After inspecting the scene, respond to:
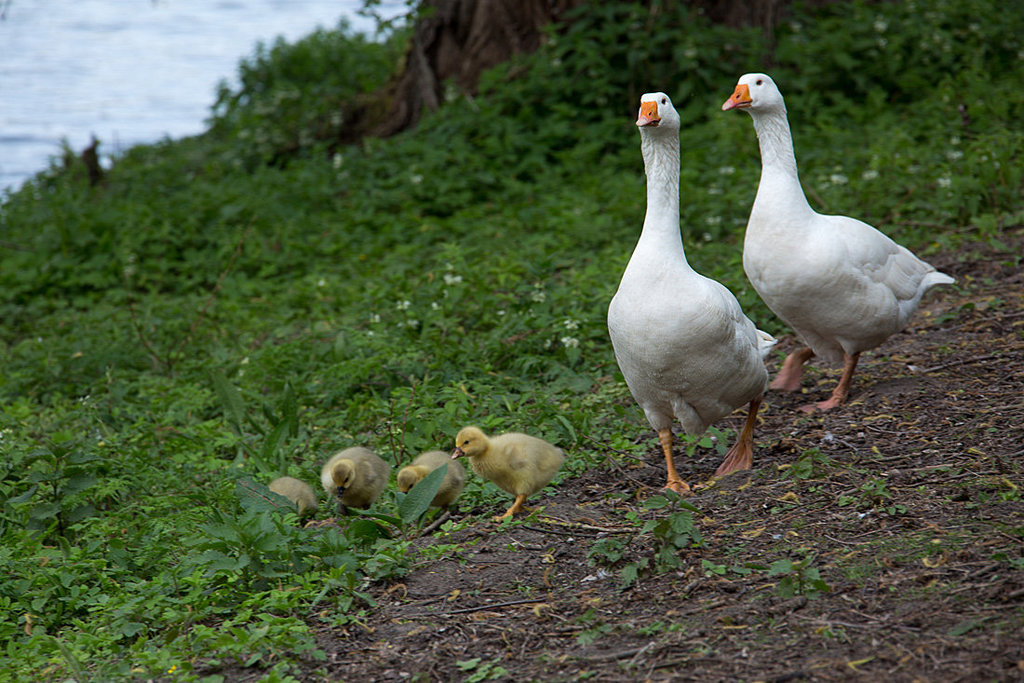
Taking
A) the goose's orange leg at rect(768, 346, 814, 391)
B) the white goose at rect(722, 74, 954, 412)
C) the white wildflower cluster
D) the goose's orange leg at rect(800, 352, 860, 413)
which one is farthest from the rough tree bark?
the goose's orange leg at rect(800, 352, 860, 413)

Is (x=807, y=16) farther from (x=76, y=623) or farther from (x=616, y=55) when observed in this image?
(x=76, y=623)

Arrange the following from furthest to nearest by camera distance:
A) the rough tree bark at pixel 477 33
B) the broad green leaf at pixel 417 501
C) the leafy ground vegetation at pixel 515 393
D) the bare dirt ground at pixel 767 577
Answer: the rough tree bark at pixel 477 33 < the broad green leaf at pixel 417 501 < the leafy ground vegetation at pixel 515 393 < the bare dirt ground at pixel 767 577

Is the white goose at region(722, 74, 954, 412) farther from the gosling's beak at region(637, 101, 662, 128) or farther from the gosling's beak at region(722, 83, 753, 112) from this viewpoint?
the gosling's beak at region(637, 101, 662, 128)

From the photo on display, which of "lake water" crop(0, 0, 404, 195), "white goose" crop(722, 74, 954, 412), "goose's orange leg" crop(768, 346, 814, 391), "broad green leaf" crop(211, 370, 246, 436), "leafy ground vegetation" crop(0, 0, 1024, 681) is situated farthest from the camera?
"lake water" crop(0, 0, 404, 195)

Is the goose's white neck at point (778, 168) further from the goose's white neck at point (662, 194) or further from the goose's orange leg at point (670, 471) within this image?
the goose's orange leg at point (670, 471)

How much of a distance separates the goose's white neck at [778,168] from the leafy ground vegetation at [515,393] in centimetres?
130

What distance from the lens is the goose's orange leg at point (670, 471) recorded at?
4.75 m

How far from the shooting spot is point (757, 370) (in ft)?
16.0

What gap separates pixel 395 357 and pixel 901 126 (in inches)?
A: 274

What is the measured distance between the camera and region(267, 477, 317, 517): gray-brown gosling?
4.97 metres

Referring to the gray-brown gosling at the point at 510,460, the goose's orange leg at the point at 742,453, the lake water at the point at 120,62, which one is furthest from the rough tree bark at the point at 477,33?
the gray-brown gosling at the point at 510,460

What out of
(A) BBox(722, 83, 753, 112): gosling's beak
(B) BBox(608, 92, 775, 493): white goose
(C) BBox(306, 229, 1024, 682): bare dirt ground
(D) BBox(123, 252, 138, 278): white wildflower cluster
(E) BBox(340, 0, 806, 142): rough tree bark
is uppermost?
(E) BBox(340, 0, 806, 142): rough tree bark

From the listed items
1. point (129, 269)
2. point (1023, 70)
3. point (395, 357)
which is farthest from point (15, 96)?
point (1023, 70)

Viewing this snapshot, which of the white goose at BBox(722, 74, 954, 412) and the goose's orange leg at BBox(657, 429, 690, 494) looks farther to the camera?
the white goose at BBox(722, 74, 954, 412)
